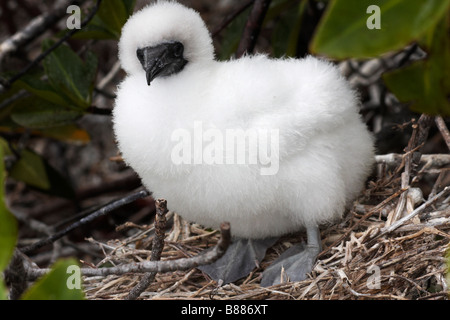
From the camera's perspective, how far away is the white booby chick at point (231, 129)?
71.4 inches

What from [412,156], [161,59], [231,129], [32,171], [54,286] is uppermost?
[161,59]

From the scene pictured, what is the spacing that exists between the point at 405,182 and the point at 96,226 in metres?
1.84

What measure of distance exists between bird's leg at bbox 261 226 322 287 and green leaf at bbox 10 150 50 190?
126cm

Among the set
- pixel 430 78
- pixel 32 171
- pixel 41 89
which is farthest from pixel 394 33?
pixel 32 171

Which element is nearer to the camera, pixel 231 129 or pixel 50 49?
pixel 231 129

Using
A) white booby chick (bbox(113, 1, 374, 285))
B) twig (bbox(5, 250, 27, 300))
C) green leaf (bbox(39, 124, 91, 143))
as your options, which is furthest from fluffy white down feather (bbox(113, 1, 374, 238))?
green leaf (bbox(39, 124, 91, 143))

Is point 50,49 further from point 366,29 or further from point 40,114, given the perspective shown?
point 366,29

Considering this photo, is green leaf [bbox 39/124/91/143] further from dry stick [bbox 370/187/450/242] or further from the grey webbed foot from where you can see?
dry stick [bbox 370/187/450/242]

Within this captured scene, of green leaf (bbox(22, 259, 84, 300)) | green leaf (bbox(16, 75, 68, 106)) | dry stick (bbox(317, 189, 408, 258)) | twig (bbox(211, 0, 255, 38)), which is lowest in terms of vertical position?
dry stick (bbox(317, 189, 408, 258))

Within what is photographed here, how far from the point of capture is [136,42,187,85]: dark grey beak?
1886 mm

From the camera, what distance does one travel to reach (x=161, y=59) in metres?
1.90

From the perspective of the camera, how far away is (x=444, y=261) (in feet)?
5.90

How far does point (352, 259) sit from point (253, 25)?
1024 millimetres

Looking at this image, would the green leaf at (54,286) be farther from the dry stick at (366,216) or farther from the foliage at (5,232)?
the dry stick at (366,216)
